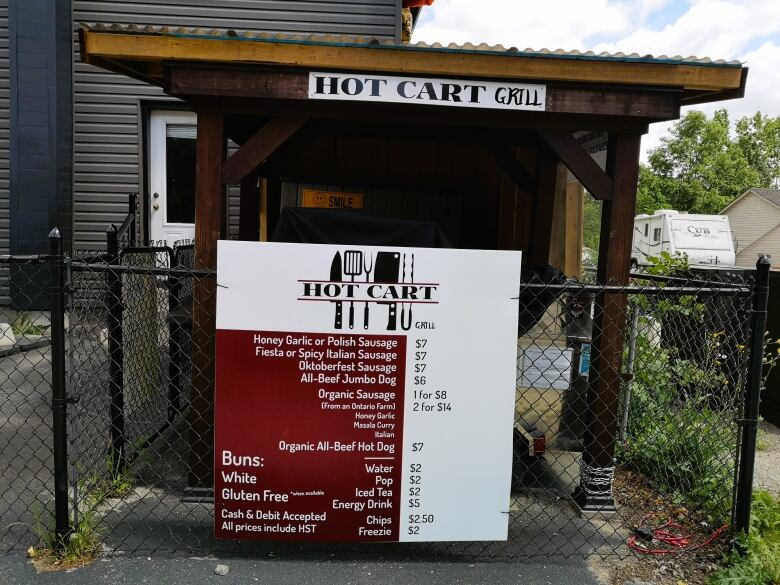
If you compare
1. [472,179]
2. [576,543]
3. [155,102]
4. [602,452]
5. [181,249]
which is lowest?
[576,543]

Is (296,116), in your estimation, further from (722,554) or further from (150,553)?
(722,554)

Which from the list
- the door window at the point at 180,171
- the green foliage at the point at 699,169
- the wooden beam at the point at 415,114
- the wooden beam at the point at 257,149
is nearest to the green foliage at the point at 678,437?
the wooden beam at the point at 415,114

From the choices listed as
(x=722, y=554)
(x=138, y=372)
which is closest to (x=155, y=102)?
(x=138, y=372)

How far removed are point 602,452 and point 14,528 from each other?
345 cm

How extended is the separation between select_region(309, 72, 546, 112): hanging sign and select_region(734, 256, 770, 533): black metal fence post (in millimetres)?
1526

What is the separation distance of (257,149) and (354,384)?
1565 millimetres

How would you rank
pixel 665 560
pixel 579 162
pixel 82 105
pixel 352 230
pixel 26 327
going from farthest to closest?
pixel 82 105 → pixel 26 327 → pixel 352 230 → pixel 579 162 → pixel 665 560

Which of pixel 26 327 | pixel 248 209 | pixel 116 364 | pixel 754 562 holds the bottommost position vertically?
pixel 754 562

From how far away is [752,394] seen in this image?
3281 millimetres

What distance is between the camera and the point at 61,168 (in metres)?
8.30

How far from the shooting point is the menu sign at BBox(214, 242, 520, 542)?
3.16 m

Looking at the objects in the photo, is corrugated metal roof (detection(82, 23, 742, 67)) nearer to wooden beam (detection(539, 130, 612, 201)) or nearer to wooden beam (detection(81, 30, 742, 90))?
wooden beam (detection(81, 30, 742, 90))

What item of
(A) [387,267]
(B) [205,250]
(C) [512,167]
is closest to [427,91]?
(A) [387,267]

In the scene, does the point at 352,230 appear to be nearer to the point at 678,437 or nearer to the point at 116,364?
the point at 116,364
